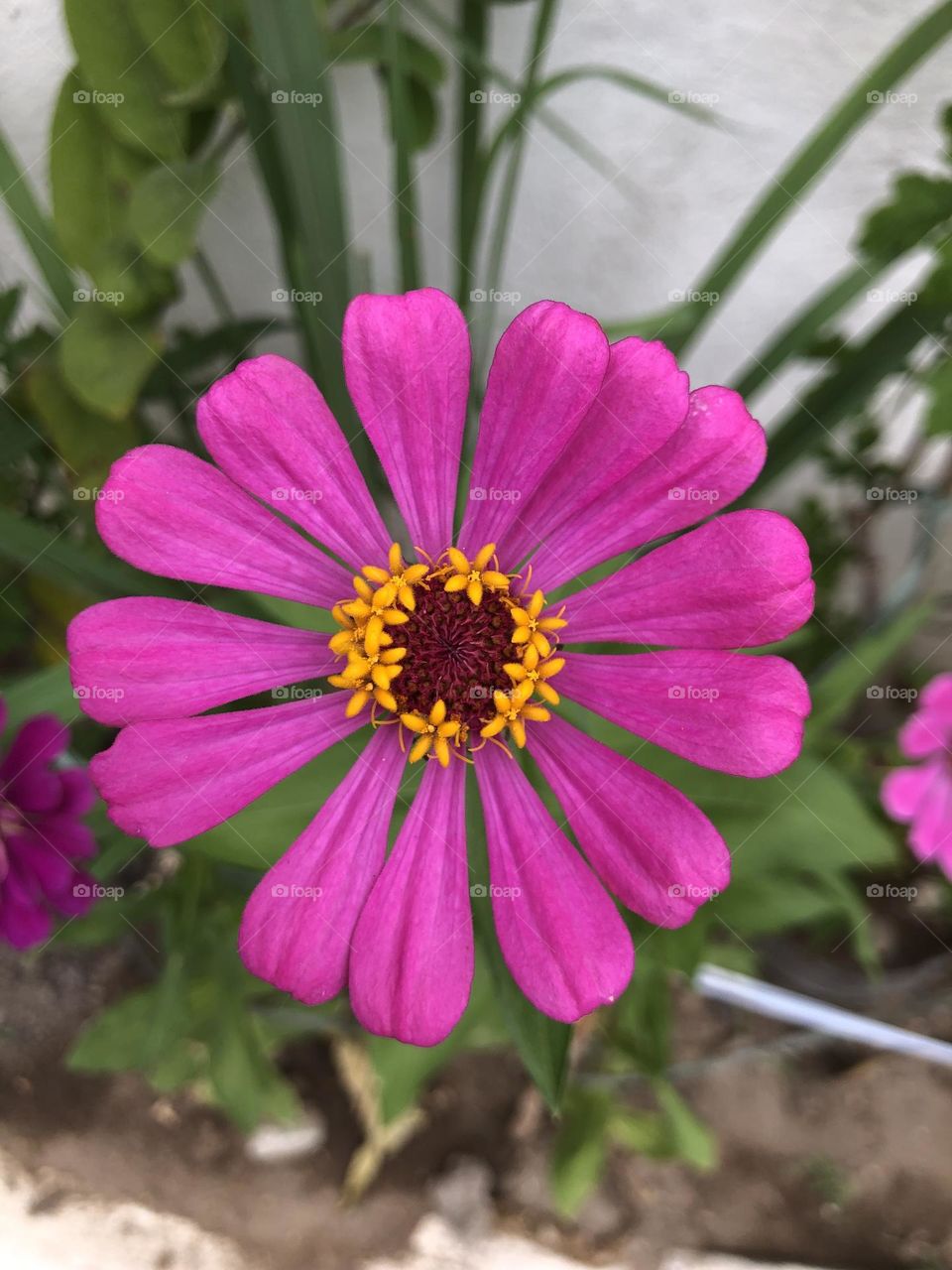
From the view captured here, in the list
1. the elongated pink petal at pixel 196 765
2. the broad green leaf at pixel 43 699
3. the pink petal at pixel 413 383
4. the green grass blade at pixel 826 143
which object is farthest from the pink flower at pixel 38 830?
the green grass blade at pixel 826 143

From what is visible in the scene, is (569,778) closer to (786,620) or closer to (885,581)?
(786,620)

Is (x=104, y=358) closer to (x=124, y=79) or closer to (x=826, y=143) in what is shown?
(x=124, y=79)

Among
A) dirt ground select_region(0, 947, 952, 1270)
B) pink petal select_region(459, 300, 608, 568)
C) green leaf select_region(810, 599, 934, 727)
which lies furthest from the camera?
dirt ground select_region(0, 947, 952, 1270)

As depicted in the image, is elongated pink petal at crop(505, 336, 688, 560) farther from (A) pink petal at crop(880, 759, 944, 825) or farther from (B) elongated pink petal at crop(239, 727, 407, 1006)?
(A) pink petal at crop(880, 759, 944, 825)

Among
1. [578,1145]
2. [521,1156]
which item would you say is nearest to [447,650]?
[578,1145]

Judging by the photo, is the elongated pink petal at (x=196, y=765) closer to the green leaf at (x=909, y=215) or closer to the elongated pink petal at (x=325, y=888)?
the elongated pink petal at (x=325, y=888)

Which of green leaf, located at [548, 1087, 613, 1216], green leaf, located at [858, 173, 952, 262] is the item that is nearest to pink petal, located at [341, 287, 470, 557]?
green leaf, located at [858, 173, 952, 262]
